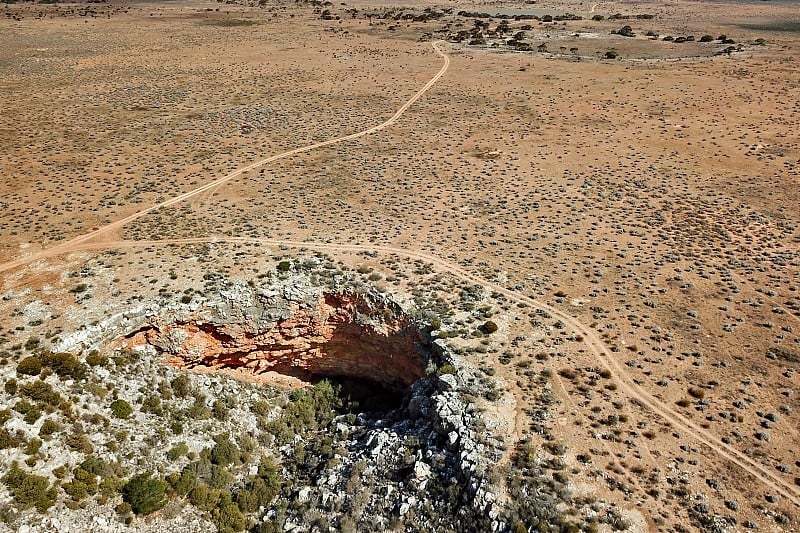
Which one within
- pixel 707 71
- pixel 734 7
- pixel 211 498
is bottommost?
pixel 211 498

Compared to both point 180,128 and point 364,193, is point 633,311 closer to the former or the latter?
point 364,193

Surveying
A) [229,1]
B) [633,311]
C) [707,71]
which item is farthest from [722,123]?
[229,1]

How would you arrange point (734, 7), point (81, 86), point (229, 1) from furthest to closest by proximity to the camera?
point (229, 1), point (734, 7), point (81, 86)

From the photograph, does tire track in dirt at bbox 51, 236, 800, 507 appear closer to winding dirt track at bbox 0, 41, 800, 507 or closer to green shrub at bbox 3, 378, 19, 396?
winding dirt track at bbox 0, 41, 800, 507

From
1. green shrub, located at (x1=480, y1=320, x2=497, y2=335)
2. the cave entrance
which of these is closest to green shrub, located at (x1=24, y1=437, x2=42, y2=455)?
the cave entrance

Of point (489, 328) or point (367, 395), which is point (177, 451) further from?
point (489, 328)

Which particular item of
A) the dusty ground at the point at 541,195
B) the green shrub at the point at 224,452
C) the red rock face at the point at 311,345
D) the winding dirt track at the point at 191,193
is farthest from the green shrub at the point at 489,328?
the winding dirt track at the point at 191,193
